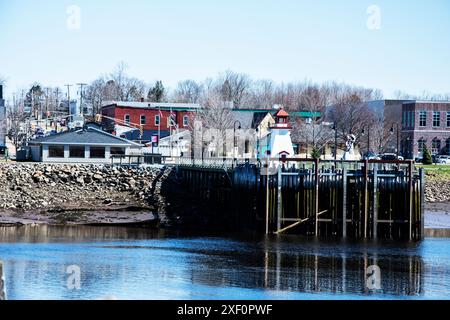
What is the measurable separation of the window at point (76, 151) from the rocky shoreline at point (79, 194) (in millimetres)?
7874

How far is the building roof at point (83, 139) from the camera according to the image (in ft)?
275

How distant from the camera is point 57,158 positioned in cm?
8400

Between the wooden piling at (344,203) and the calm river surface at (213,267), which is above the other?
the wooden piling at (344,203)

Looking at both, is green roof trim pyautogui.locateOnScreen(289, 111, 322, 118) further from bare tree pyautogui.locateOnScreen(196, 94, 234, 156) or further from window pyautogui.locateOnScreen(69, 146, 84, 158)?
window pyautogui.locateOnScreen(69, 146, 84, 158)

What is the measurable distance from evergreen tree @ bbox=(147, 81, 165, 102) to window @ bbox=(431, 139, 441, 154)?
61698 mm

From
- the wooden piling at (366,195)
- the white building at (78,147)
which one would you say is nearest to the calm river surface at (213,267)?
the wooden piling at (366,195)

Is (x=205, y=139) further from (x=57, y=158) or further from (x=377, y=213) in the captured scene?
(x=377, y=213)

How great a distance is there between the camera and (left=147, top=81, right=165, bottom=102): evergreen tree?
159125 mm

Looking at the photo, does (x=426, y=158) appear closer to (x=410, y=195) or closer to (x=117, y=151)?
(x=117, y=151)

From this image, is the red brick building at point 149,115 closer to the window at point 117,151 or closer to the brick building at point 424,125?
the brick building at point 424,125

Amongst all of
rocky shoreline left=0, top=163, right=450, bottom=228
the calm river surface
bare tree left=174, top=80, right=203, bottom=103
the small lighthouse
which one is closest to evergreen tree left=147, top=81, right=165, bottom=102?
bare tree left=174, top=80, right=203, bottom=103

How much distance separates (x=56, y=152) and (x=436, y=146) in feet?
143
